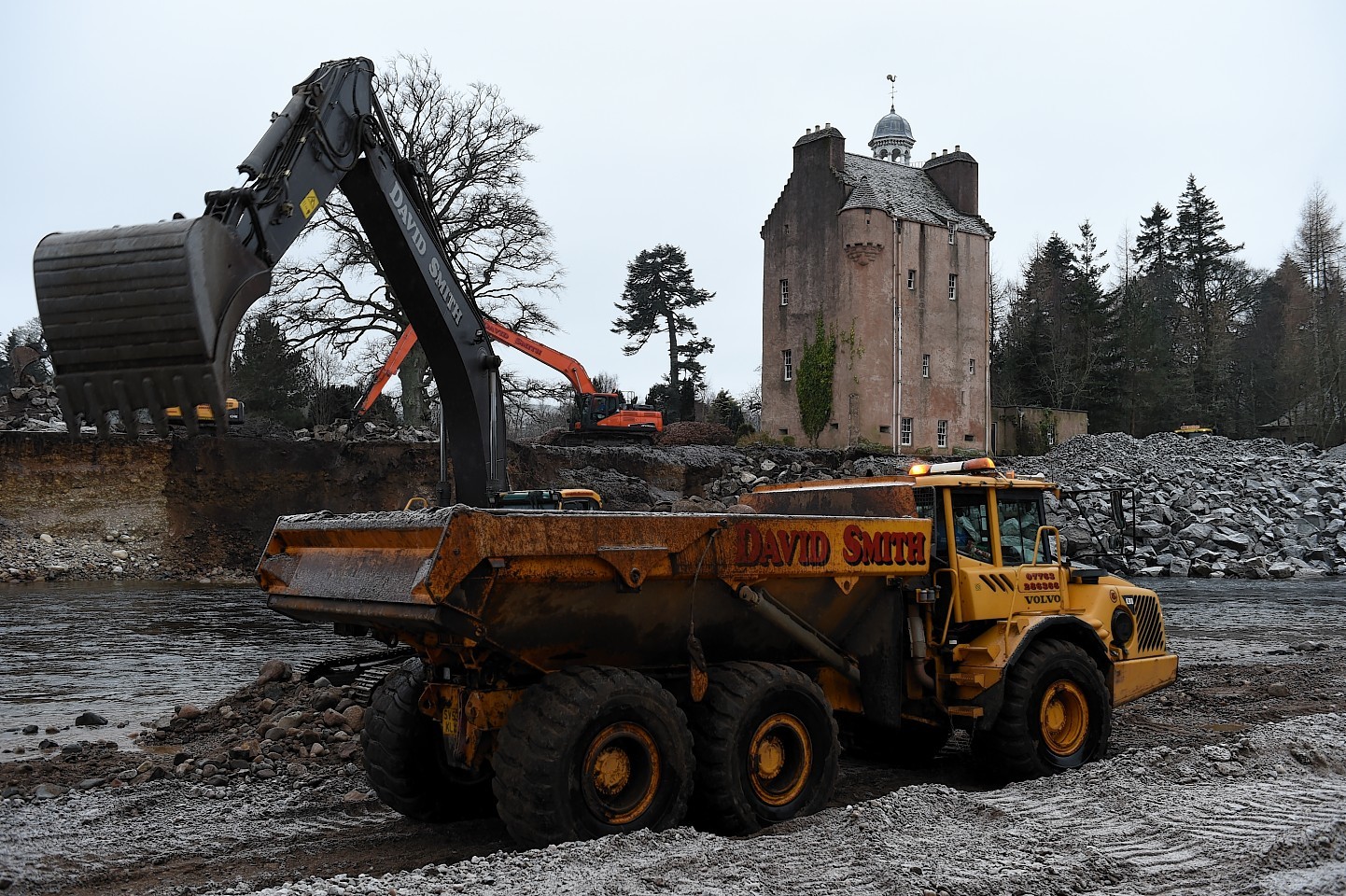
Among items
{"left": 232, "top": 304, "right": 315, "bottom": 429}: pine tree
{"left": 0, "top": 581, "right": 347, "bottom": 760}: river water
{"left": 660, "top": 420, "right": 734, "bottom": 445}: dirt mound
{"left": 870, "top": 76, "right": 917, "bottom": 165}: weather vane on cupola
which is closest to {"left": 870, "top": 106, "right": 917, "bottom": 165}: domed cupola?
{"left": 870, "top": 76, "right": 917, "bottom": 165}: weather vane on cupola

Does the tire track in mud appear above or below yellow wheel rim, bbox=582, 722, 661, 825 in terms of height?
below

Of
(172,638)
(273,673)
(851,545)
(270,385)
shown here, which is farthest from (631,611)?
(270,385)

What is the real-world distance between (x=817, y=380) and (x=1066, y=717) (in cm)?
3622

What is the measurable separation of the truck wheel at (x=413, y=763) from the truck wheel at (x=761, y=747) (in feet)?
4.99

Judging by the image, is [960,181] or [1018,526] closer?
[1018,526]

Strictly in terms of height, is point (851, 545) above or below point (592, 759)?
above

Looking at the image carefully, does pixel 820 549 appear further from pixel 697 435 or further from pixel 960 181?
pixel 960 181

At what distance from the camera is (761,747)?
6480 millimetres

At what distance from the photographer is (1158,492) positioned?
3553 cm

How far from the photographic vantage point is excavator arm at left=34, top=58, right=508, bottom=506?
5.98 metres

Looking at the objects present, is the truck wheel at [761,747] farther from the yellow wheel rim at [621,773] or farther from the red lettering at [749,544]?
the red lettering at [749,544]

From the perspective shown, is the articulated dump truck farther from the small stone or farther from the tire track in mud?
the small stone

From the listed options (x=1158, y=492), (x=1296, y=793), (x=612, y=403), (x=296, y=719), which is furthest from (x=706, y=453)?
(x=1296, y=793)

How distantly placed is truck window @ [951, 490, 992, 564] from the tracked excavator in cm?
2
